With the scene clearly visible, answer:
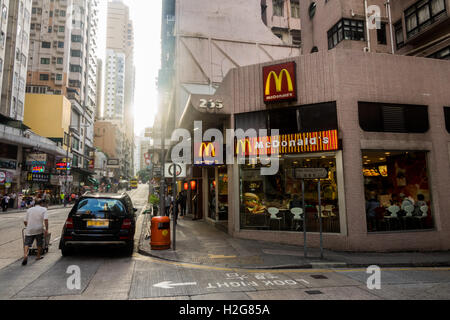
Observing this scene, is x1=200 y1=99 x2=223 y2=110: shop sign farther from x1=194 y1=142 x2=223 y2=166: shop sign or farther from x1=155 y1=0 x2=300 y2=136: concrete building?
x1=155 y1=0 x2=300 y2=136: concrete building

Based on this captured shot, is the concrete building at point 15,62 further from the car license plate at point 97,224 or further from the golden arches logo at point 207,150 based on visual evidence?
the car license plate at point 97,224

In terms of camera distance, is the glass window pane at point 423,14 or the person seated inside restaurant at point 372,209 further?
the glass window pane at point 423,14

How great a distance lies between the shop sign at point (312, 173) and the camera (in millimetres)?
8344

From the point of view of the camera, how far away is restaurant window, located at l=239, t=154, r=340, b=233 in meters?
10.3

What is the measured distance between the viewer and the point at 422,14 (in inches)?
636

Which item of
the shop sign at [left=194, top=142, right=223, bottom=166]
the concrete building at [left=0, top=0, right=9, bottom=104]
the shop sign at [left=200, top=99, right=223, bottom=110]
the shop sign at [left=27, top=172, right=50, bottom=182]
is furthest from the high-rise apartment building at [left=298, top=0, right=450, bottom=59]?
the concrete building at [left=0, top=0, right=9, bottom=104]

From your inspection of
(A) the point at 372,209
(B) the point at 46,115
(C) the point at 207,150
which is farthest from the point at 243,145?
(B) the point at 46,115

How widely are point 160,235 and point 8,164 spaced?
102ft

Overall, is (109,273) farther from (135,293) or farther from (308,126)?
(308,126)

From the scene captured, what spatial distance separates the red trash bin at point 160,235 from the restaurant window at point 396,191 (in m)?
6.86

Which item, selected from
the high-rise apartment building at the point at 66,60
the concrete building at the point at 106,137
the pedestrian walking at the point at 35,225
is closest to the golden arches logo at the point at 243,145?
the pedestrian walking at the point at 35,225

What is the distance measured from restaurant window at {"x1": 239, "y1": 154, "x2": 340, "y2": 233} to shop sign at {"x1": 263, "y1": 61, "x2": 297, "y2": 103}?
2.30 meters
